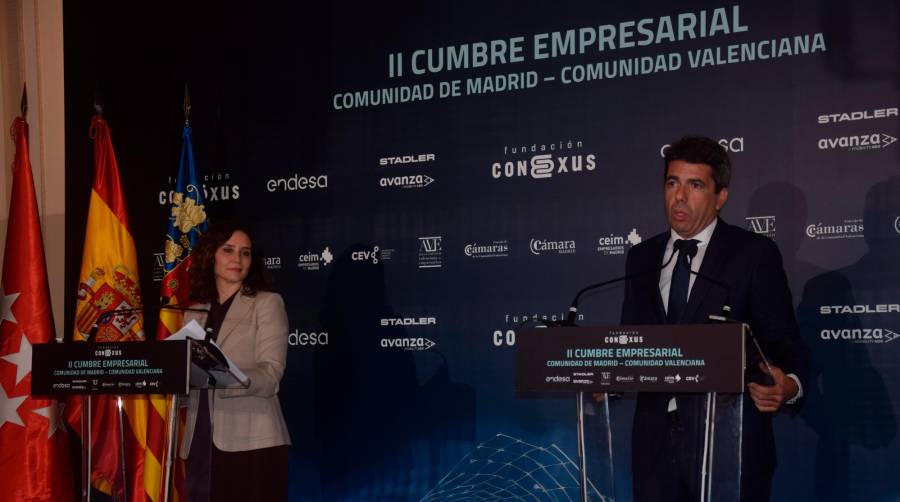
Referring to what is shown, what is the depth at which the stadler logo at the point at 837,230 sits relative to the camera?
170 inches

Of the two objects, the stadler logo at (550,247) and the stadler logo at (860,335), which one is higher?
the stadler logo at (550,247)

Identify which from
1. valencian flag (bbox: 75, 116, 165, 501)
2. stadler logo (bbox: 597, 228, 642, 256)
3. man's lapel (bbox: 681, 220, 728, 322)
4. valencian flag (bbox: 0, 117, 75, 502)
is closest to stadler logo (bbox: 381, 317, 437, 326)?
stadler logo (bbox: 597, 228, 642, 256)

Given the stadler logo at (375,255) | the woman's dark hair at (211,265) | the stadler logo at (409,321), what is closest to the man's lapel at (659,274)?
the woman's dark hair at (211,265)

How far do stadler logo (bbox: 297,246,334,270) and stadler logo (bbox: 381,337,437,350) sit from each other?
56cm

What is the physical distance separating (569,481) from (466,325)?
93cm

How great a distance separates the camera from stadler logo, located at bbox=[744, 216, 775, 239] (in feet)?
14.7

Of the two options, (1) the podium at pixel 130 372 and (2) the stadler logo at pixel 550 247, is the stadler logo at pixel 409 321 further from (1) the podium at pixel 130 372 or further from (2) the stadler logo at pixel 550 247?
(1) the podium at pixel 130 372

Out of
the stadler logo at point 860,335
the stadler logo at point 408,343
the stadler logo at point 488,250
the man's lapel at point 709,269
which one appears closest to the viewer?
the man's lapel at point 709,269

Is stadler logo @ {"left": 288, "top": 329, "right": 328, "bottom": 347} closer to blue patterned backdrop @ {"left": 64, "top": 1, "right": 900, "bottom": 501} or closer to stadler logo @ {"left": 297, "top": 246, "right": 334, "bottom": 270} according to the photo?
blue patterned backdrop @ {"left": 64, "top": 1, "right": 900, "bottom": 501}

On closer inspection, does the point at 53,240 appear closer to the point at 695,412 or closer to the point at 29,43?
the point at 29,43

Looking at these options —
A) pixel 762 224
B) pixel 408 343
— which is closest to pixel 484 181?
pixel 408 343

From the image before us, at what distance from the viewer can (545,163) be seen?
16.5 feet

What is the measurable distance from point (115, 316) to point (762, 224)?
3.26m

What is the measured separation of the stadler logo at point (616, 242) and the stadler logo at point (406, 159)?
1036 millimetres
